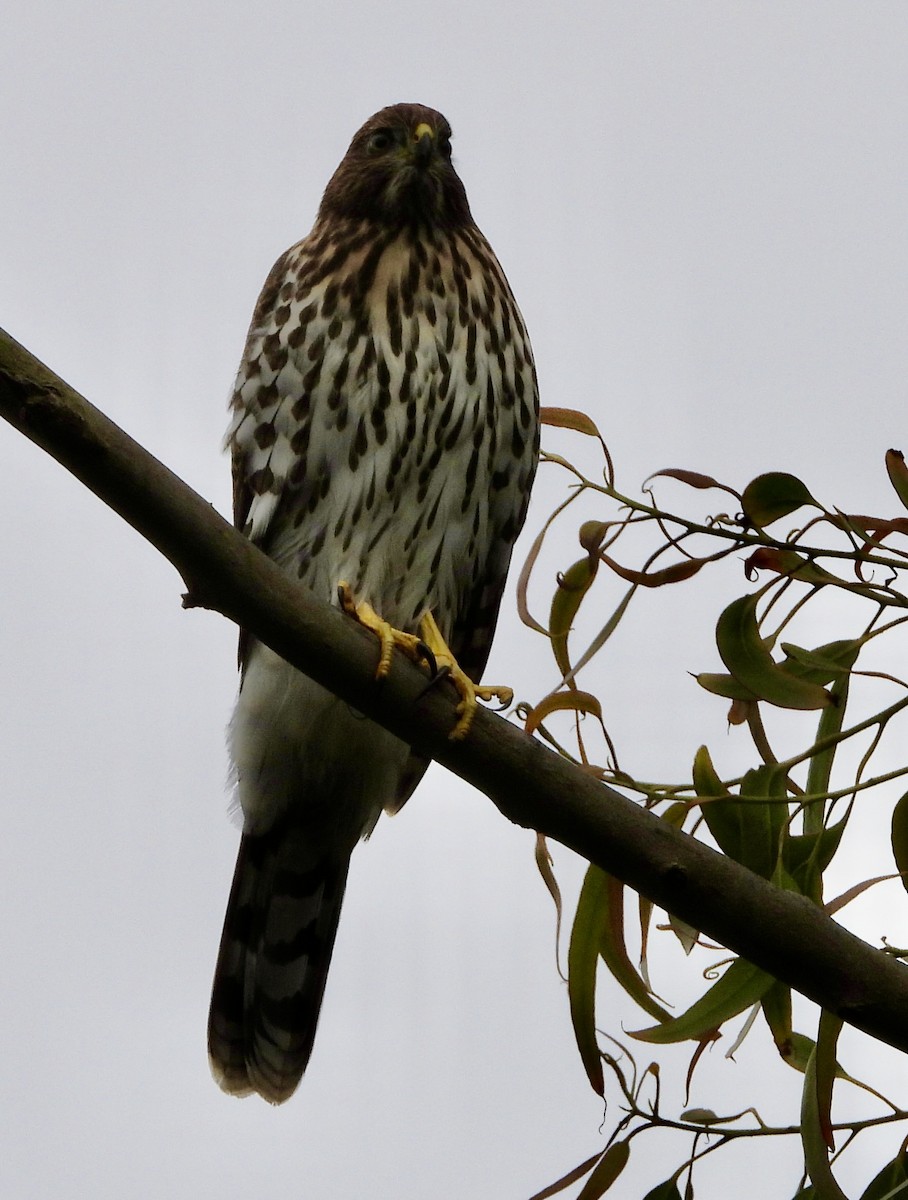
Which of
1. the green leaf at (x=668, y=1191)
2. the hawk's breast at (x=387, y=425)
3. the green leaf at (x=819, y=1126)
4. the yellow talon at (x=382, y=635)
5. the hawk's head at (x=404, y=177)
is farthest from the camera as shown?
the hawk's head at (x=404, y=177)

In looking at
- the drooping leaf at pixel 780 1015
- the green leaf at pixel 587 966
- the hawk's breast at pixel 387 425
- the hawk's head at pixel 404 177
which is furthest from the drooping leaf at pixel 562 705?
the hawk's head at pixel 404 177

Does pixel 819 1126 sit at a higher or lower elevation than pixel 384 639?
lower

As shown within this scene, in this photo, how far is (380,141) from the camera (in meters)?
3.98

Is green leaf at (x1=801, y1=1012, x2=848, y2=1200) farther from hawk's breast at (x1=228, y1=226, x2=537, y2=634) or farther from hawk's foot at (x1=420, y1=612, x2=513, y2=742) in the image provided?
hawk's breast at (x1=228, y1=226, x2=537, y2=634)

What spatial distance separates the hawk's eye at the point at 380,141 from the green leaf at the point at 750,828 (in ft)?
7.27

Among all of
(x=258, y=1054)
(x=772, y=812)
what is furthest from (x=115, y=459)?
(x=258, y=1054)

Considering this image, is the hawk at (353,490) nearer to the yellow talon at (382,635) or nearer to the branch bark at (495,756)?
the yellow talon at (382,635)

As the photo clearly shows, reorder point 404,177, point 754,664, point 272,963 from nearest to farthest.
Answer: point 754,664 < point 404,177 < point 272,963

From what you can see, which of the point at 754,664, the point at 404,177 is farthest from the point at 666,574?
the point at 404,177

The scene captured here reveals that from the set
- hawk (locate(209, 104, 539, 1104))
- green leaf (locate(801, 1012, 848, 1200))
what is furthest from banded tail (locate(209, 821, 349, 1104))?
green leaf (locate(801, 1012, 848, 1200))

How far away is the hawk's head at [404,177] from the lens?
3.89 meters

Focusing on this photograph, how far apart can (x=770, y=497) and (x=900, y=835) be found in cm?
51

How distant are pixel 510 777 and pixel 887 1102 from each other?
0.70 metres

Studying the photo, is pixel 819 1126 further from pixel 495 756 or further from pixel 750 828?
pixel 495 756
